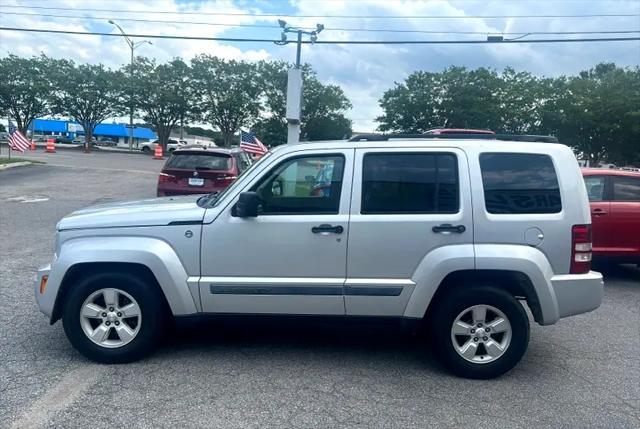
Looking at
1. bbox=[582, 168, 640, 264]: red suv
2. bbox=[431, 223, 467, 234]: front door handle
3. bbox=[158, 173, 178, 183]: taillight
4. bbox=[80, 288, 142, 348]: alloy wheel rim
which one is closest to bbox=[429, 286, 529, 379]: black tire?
bbox=[431, 223, 467, 234]: front door handle

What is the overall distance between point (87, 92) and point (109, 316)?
49.4 metres

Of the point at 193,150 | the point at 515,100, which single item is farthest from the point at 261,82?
the point at 193,150

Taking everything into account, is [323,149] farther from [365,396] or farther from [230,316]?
[365,396]

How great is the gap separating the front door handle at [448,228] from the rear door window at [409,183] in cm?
13

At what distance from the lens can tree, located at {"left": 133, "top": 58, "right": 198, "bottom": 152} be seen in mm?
49781

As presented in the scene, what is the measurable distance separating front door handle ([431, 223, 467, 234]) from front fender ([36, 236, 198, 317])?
199 cm

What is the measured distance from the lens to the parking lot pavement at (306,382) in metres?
3.88

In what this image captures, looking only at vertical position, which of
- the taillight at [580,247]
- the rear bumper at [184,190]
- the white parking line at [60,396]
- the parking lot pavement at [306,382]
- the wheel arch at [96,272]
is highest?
the taillight at [580,247]

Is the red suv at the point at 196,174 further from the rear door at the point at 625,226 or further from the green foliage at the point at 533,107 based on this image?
the green foliage at the point at 533,107

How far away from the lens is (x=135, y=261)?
14.9 ft

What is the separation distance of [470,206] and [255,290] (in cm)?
184

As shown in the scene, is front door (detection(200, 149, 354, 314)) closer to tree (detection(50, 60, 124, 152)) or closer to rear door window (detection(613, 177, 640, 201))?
rear door window (detection(613, 177, 640, 201))

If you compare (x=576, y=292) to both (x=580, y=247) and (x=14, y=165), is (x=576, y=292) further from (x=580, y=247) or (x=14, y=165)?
(x=14, y=165)

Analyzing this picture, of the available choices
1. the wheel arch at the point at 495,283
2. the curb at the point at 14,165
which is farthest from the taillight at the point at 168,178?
the curb at the point at 14,165
